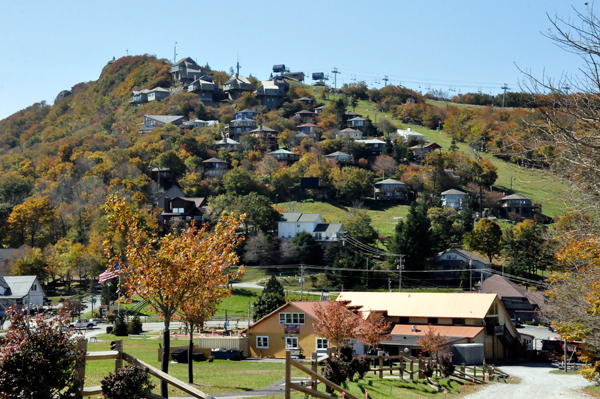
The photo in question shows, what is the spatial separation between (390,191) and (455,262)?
35.1 metres

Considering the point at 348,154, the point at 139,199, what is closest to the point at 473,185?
the point at 348,154

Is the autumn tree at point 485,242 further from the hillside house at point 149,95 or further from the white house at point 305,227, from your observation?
the hillside house at point 149,95

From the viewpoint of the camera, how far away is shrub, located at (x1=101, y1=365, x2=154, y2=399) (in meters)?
11.5

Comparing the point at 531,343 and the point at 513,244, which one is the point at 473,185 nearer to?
the point at 513,244

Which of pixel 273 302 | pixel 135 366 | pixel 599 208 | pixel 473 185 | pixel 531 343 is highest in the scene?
pixel 473 185

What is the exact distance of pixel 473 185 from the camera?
116062 millimetres

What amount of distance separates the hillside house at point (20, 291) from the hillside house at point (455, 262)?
49.2 meters

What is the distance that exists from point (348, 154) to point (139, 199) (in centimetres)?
4791

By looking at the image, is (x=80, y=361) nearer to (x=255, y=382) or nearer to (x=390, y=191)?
(x=255, y=382)

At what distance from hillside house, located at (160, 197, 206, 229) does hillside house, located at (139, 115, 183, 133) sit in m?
50.1

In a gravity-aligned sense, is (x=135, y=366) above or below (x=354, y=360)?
above

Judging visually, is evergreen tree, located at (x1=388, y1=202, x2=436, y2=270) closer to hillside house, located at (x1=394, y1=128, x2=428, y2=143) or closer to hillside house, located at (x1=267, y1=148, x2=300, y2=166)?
hillside house, located at (x1=267, y1=148, x2=300, y2=166)

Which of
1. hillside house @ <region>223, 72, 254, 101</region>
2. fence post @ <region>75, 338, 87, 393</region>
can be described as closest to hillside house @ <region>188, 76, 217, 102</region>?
hillside house @ <region>223, 72, 254, 101</region>

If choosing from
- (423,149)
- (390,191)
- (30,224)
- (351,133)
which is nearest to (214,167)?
(390,191)
